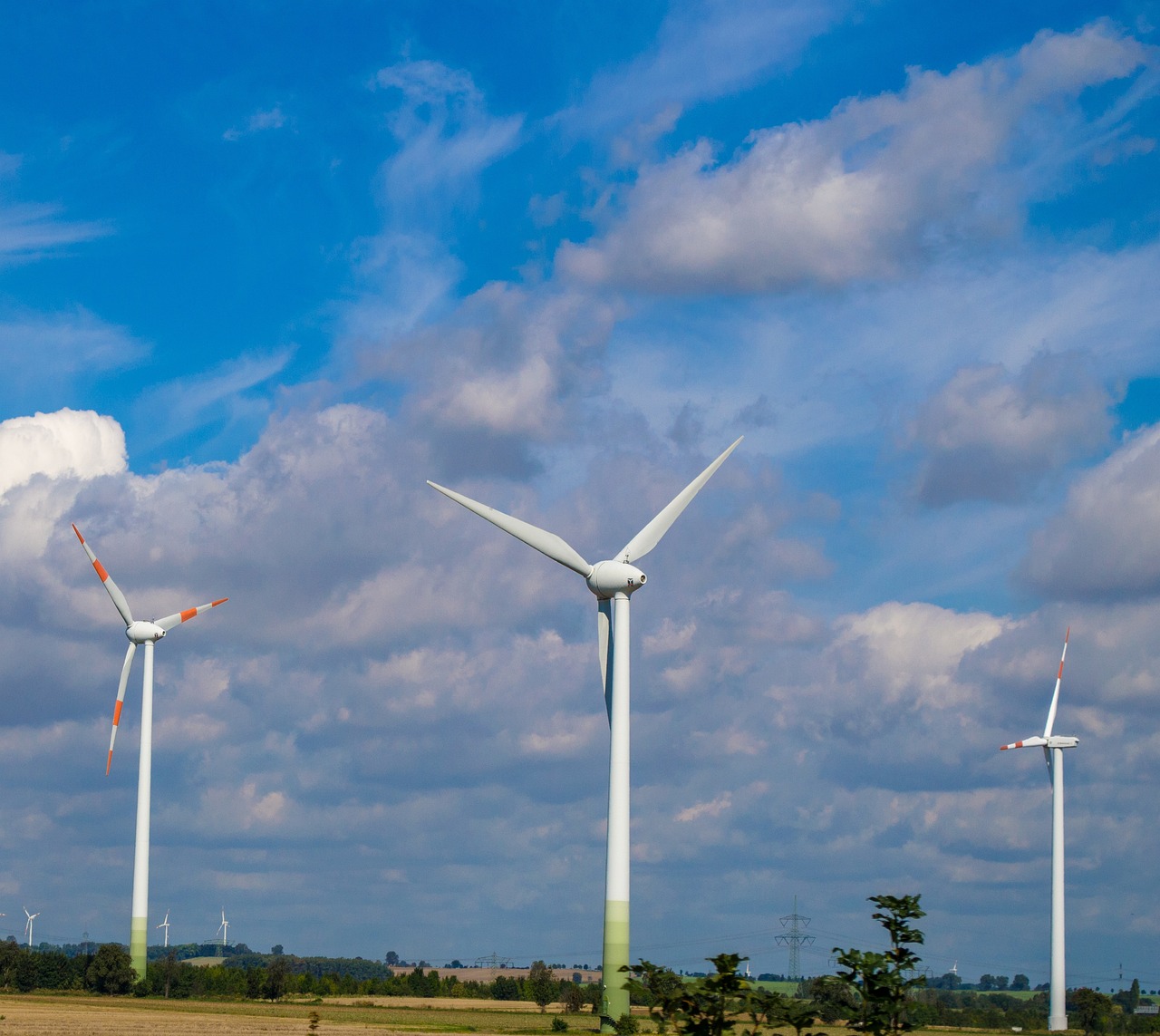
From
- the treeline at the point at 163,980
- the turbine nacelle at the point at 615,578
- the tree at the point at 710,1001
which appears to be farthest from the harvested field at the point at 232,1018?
the tree at the point at 710,1001

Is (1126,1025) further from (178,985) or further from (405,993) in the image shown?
(178,985)

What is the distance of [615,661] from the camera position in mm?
84688

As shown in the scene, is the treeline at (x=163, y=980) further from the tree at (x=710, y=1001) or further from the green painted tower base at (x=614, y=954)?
the tree at (x=710, y=1001)

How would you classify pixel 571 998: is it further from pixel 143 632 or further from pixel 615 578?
pixel 615 578

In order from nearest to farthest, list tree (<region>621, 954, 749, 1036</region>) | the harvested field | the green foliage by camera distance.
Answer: tree (<region>621, 954, 749, 1036</region>) < the green foliage < the harvested field

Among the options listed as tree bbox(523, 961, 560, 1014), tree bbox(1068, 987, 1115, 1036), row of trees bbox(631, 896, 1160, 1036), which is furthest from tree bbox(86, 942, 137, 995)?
row of trees bbox(631, 896, 1160, 1036)

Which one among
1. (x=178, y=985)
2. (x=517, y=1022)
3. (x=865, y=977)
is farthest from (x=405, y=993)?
(x=865, y=977)

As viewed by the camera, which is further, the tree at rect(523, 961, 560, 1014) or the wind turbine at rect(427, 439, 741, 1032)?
the tree at rect(523, 961, 560, 1014)

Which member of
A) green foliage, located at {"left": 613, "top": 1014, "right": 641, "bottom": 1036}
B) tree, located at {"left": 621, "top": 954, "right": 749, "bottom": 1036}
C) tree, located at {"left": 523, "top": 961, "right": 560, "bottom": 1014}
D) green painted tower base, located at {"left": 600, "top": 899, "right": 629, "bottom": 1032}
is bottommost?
tree, located at {"left": 523, "top": 961, "right": 560, "bottom": 1014}

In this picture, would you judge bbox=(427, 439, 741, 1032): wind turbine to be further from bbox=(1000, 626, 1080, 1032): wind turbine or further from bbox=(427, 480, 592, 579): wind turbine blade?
bbox=(1000, 626, 1080, 1032): wind turbine

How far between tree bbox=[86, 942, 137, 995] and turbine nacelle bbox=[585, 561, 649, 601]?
73911mm

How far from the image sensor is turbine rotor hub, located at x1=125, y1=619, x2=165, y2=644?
135750 mm

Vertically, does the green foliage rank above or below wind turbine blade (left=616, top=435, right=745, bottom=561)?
below

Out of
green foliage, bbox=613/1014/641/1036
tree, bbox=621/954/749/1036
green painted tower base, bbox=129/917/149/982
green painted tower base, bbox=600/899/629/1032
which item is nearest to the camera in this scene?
tree, bbox=621/954/749/1036
